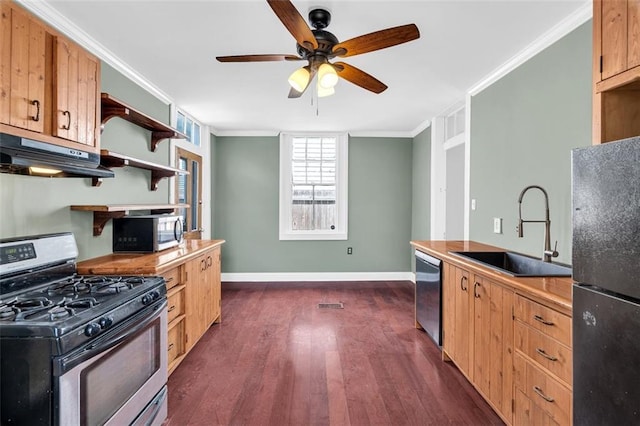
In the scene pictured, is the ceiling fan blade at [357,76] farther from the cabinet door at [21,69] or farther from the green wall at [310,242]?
the green wall at [310,242]

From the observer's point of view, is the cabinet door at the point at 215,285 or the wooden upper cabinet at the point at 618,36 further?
the cabinet door at the point at 215,285

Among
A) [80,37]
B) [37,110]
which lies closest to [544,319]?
[37,110]

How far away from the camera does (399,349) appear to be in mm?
2973

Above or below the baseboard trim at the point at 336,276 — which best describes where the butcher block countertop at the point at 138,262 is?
above

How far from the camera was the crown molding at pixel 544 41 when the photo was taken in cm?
200

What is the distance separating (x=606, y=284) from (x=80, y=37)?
329 cm

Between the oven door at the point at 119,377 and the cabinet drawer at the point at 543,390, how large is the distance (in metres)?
1.96

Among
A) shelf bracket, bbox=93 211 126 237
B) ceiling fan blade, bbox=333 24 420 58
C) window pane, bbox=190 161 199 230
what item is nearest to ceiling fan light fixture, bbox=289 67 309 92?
ceiling fan blade, bbox=333 24 420 58

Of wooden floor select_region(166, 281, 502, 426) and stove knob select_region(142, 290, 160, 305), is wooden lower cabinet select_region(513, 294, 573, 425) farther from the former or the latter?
stove knob select_region(142, 290, 160, 305)

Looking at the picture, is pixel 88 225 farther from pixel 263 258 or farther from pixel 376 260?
pixel 376 260

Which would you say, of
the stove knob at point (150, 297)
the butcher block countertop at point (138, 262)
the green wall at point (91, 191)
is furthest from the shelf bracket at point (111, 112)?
the stove knob at point (150, 297)

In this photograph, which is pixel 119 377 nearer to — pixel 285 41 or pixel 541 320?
pixel 541 320

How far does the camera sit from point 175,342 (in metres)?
2.56

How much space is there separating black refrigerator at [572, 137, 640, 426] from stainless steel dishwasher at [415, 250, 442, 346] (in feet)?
5.06
